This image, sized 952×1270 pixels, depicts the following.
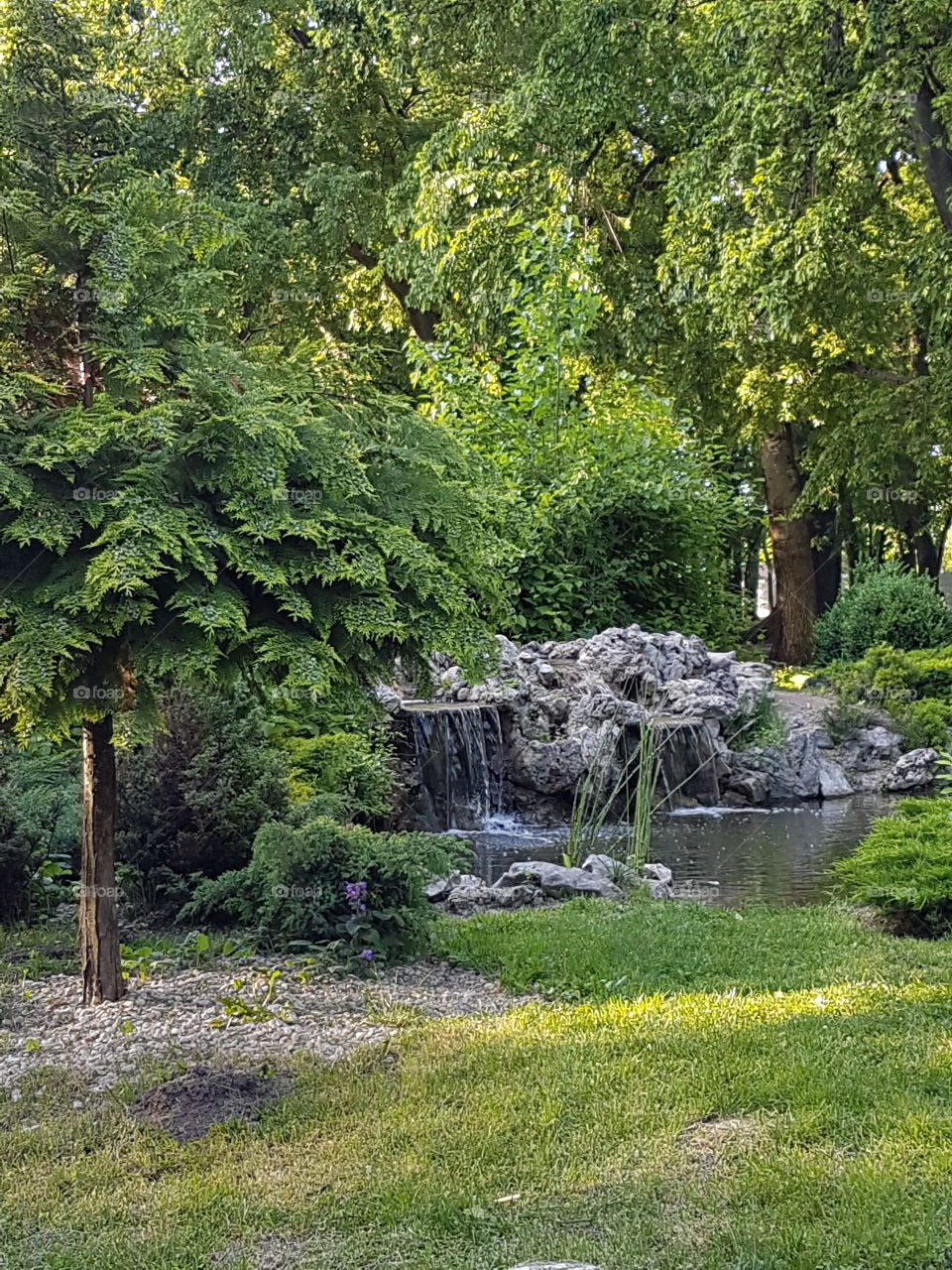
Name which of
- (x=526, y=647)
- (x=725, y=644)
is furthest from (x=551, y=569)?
(x=725, y=644)

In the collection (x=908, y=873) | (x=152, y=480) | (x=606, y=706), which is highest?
(x=152, y=480)

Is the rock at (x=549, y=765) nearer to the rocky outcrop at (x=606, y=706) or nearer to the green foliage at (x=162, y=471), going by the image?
the rocky outcrop at (x=606, y=706)

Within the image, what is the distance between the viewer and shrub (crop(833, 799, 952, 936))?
6.27m

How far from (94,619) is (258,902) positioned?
105 inches

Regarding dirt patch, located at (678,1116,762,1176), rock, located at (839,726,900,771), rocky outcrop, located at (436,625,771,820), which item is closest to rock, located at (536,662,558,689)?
rocky outcrop, located at (436,625,771,820)

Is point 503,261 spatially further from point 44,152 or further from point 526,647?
point 44,152

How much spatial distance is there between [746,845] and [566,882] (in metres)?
2.87

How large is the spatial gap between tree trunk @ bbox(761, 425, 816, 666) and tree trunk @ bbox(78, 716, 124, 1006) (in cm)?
1931

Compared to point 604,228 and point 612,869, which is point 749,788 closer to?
point 612,869

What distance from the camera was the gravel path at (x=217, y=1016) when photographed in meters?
4.34

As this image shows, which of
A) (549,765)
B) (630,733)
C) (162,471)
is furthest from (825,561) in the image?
(162,471)

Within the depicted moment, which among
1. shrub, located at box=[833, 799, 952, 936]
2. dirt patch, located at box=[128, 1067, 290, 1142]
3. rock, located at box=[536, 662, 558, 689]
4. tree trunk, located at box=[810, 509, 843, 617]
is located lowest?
dirt patch, located at box=[128, 1067, 290, 1142]

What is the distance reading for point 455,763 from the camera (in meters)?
11.8

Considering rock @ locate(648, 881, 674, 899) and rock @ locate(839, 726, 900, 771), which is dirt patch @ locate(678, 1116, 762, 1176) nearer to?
rock @ locate(648, 881, 674, 899)
